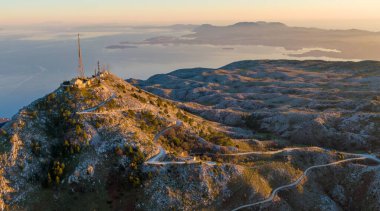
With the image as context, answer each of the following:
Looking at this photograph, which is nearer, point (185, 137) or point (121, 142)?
point (121, 142)

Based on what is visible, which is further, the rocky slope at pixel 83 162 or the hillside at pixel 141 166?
the hillside at pixel 141 166

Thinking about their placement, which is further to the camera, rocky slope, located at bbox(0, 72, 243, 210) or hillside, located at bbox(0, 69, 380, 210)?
hillside, located at bbox(0, 69, 380, 210)

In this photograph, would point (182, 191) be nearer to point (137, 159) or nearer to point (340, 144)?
point (137, 159)

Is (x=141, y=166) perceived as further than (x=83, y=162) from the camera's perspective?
Yes

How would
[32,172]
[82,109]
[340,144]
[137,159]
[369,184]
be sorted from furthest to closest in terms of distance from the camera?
[340,144] → [82,109] → [369,184] → [137,159] → [32,172]

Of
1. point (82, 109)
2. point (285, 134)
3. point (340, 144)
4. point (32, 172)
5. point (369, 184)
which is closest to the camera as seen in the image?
point (32, 172)

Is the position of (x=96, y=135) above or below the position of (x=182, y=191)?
above

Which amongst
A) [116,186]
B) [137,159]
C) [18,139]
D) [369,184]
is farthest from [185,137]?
[369,184]

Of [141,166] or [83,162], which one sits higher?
[83,162]
